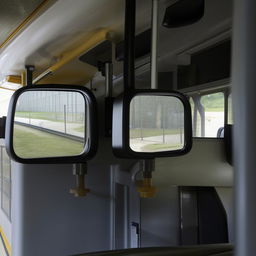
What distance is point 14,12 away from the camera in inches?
73.1

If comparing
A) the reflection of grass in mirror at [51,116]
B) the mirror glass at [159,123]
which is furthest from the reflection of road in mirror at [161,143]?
the reflection of grass in mirror at [51,116]

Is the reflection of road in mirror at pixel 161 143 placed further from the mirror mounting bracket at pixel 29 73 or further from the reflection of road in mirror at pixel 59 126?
the mirror mounting bracket at pixel 29 73

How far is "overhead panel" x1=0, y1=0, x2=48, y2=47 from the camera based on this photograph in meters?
1.71

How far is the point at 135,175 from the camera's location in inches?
74.0

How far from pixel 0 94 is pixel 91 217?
1823 millimetres

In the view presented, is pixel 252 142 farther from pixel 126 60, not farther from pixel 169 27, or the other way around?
pixel 169 27

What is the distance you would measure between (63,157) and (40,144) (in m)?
0.33

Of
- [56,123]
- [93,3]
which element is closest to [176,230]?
[56,123]

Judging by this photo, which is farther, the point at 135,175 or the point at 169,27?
the point at 135,175

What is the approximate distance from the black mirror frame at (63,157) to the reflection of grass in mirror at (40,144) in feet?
0.23

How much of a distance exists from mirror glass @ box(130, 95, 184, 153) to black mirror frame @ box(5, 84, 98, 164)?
0.20 metres

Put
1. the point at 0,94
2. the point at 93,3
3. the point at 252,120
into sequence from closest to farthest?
the point at 252,120 → the point at 93,3 → the point at 0,94

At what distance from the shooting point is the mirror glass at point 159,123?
4.21ft

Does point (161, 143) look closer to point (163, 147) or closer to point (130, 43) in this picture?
point (163, 147)
